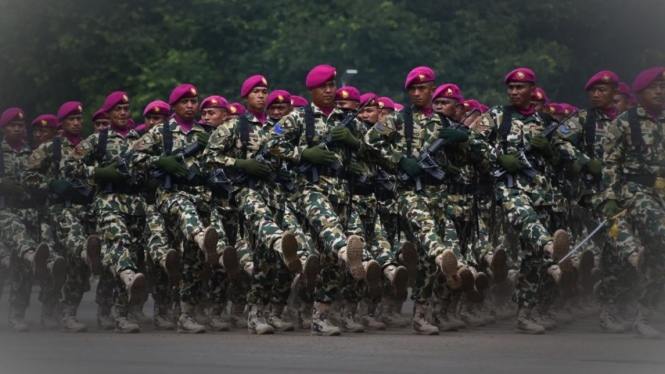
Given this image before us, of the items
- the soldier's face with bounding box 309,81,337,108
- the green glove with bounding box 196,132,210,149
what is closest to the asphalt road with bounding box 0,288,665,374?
the green glove with bounding box 196,132,210,149

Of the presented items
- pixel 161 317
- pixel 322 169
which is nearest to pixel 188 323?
pixel 161 317

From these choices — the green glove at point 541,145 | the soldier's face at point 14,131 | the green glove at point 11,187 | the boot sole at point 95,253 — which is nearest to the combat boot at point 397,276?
the green glove at point 541,145

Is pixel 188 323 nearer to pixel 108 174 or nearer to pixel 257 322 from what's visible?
pixel 257 322

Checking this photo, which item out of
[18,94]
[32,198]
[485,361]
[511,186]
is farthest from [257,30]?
[485,361]

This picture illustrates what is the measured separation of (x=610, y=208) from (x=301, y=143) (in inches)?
106

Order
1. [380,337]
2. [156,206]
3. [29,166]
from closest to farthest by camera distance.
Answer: [380,337]
[156,206]
[29,166]

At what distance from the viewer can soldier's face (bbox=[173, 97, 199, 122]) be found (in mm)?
17734

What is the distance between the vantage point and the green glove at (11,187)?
18.8 metres

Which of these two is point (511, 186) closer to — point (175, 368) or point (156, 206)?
point (156, 206)

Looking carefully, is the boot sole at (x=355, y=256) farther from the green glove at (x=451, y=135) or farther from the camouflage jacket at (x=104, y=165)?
the camouflage jacket at (x=104, y=165)

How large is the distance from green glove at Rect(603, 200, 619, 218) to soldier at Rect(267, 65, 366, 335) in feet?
7.13

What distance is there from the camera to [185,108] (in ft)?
58.2

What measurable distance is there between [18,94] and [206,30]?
402cm

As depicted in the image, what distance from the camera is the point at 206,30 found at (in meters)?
38.4
